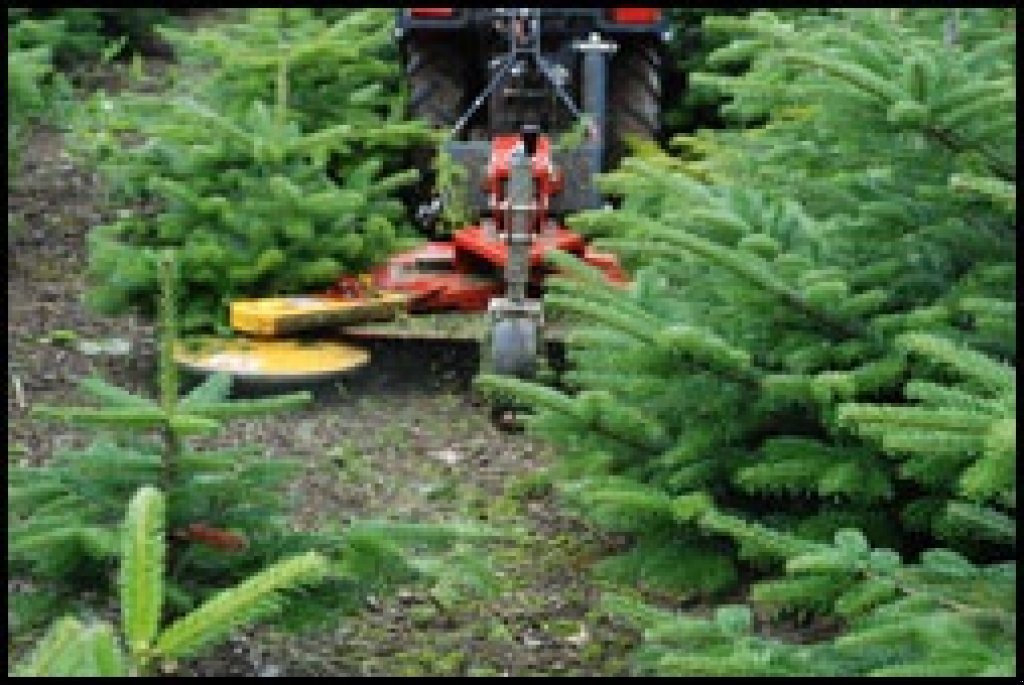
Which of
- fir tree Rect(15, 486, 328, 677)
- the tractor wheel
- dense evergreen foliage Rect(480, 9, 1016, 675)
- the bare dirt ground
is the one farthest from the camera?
the tractor wheel

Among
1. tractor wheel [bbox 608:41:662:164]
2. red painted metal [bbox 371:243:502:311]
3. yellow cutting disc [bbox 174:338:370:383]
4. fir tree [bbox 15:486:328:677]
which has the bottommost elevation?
yellow cutting disc [bbox 174:338:370:383]

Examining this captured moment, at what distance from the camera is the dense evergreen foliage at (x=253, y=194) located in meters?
8.04

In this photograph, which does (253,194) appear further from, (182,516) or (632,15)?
(182,516)

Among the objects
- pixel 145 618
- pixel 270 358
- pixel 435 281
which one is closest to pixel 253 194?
pixel 435 281

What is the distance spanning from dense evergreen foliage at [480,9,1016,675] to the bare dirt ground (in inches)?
10.6

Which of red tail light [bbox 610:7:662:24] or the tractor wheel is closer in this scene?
red tail light [bbox 610:7:662:24]

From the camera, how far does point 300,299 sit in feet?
25.8

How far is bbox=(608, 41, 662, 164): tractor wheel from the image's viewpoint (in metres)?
9.89

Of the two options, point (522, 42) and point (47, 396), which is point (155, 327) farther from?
point (522, 42)

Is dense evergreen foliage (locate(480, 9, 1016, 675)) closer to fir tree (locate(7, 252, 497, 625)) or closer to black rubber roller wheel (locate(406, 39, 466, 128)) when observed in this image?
fir tree (locate(7, 252, 497, 625))

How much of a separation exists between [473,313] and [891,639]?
432 centimetres

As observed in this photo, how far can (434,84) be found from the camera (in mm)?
9961

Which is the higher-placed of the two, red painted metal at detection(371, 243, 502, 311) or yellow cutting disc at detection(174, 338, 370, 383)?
red painted metal at detection(371, 243, 502, 311)

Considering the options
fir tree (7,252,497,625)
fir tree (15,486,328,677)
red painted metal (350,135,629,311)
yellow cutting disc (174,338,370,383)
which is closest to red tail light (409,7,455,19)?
red painted metal (350,135,629,311)
